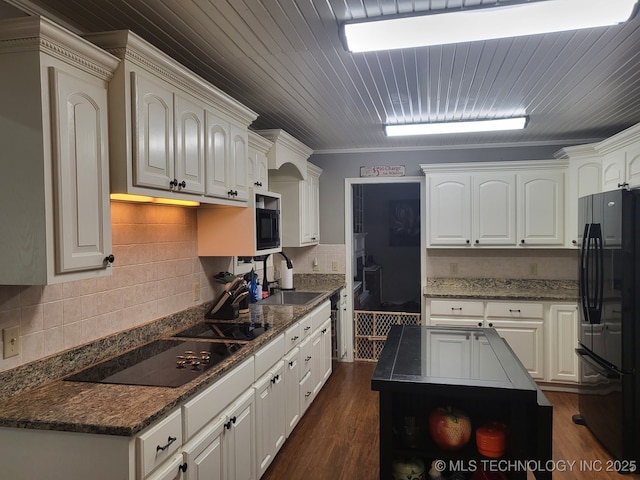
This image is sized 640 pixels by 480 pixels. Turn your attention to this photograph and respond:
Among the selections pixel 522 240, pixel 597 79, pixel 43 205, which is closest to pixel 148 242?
pixel 43 205

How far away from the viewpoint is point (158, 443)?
155cm

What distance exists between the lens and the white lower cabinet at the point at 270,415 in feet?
8.21

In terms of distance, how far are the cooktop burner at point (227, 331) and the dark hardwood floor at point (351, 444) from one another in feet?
3.04

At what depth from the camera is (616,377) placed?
278 cm

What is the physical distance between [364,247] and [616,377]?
478 cm

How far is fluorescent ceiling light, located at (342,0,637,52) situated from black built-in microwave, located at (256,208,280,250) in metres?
1.47

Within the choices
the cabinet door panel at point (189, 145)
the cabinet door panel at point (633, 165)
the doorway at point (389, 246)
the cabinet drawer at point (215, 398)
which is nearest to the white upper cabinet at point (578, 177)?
the cabinet door panel at point (633, 165)

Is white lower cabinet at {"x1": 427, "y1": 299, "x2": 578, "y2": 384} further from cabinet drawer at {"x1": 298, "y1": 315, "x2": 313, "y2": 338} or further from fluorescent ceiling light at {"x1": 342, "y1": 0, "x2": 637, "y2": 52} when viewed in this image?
fluorescent ceiling light at {"x1": 342, "y1": 0, "x2": 637, "y2": 52}

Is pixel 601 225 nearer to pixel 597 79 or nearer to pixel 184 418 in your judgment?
pixel 597 79

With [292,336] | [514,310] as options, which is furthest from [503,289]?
[292,336]

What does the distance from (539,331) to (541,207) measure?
120 cm

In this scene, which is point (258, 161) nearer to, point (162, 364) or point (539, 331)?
point (162, 364)

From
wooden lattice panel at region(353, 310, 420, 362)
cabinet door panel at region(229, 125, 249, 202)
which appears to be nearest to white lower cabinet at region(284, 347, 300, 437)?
cabinet door panel at region(229, 125, 249, 202)

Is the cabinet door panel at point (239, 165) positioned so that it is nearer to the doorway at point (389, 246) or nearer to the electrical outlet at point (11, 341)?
the electrical outlet at point (11, 341)
